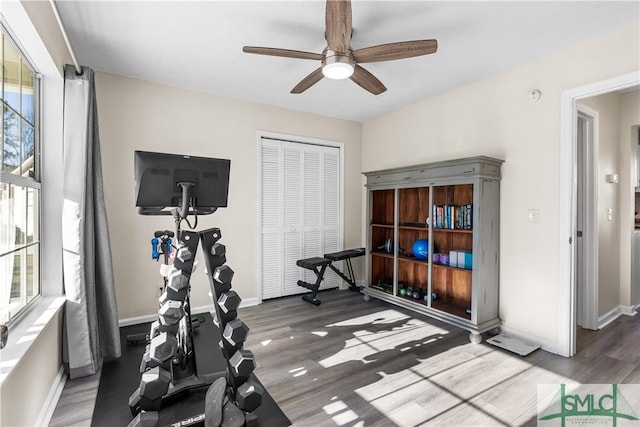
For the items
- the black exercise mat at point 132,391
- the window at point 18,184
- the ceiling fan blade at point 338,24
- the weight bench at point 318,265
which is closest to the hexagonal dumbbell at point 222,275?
the black exercise mat at point 132,391

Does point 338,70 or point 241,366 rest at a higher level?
point 338,70

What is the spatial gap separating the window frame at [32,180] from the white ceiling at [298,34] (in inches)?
18.3

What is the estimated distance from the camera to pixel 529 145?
2.87m

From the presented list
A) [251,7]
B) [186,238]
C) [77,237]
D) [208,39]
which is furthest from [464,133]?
[77,237]

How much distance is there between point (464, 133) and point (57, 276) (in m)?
Result: 3.96

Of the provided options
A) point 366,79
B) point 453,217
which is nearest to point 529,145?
point 453,217

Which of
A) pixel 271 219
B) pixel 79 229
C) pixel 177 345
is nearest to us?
pixel 177 345

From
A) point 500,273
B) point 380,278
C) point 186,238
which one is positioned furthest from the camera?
point 380,278

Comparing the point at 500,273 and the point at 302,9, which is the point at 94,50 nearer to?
the point at 302,9

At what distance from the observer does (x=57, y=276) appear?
226 centimetres

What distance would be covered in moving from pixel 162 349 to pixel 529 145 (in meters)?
3.33

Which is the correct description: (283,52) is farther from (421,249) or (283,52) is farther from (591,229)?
(591,229)

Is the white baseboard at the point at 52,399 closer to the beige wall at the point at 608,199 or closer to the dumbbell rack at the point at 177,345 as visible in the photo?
the dumbbell rack at the point at 177,345

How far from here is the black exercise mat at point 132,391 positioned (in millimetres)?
1839
